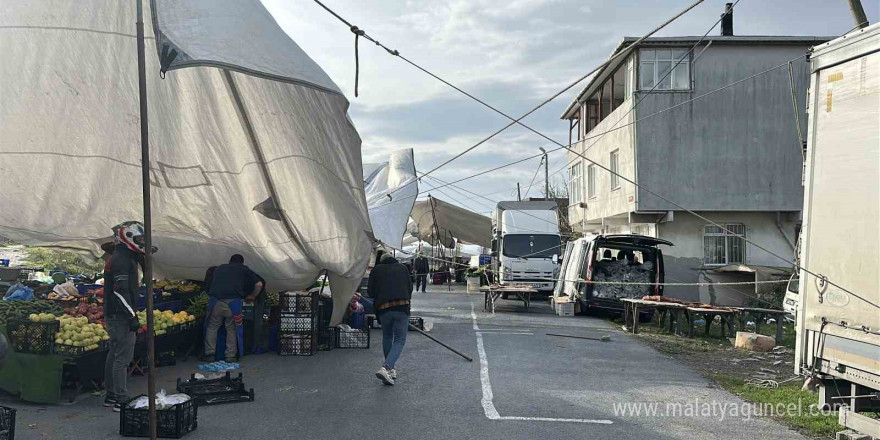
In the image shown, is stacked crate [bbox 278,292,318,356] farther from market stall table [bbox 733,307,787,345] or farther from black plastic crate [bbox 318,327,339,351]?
market stall table [bbox 733,307,787,345]

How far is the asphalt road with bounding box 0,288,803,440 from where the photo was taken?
690 centimetres

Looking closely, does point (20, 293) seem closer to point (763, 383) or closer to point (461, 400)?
point (461, 400)

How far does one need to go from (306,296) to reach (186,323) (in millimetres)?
1977

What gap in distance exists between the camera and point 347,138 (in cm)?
877

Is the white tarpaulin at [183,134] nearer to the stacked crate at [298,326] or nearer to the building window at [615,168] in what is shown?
the stacked crate at [298,326]

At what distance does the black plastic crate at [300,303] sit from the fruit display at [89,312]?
10.2ft

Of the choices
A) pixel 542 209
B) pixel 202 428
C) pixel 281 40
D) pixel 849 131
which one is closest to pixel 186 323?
pixel 202 428

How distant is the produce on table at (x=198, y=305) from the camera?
11.2 metres

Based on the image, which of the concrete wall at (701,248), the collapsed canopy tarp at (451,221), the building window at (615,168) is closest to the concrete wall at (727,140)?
the concrete wall at (701,248)

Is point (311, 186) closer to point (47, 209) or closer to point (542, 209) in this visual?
point (47, 209)

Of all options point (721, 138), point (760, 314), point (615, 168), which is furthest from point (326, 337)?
point (615, 168)

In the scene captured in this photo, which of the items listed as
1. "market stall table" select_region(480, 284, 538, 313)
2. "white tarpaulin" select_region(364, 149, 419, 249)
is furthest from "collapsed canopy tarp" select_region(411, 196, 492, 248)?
"market stall table" select_region(480, 284, 538, 313)

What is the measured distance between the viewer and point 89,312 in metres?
8.98

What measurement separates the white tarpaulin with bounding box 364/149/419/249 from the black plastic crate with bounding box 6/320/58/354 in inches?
343
